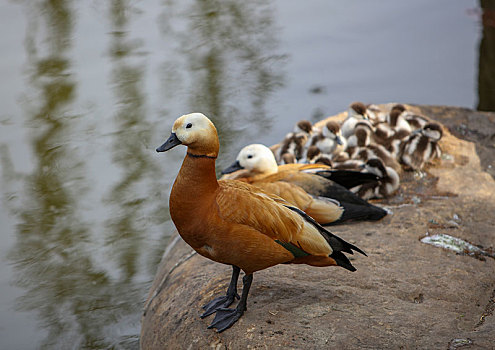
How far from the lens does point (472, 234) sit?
3.32 metres

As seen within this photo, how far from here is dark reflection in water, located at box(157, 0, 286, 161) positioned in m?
6.09

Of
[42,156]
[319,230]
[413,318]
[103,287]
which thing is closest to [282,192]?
[319,230]

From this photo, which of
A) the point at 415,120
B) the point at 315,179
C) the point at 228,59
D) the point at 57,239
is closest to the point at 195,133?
the point at 315,179

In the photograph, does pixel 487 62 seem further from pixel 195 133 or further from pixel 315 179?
pixel 195 133

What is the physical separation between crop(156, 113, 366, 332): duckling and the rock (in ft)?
0.64

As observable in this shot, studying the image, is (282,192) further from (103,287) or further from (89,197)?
(89,197)

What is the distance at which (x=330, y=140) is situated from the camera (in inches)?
191

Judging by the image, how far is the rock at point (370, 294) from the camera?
7.59ft

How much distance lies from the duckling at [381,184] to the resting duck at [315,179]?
0.29 meters

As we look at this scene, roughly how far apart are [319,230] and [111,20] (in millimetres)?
6370

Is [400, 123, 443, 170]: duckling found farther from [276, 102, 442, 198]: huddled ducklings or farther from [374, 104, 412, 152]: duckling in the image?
[374, 104, 412, 152]: duckling

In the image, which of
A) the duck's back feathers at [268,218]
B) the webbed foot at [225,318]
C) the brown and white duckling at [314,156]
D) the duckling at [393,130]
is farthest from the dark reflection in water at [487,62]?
the webbed foot at [225,318]

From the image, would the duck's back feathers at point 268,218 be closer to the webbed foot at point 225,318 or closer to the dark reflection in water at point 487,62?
the webbed foot at point 225,318

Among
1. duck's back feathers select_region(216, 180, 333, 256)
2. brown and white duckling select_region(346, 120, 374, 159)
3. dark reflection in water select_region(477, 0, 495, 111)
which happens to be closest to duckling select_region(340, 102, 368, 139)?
brown and white duckling select_region(346, 120, 374, 159)
